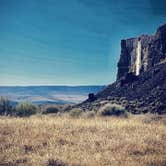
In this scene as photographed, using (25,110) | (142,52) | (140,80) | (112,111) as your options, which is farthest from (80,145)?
(142,52)

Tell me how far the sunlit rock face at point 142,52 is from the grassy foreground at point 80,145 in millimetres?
47145

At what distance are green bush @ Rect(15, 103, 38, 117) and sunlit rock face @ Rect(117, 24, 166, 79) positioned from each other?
30.2 m

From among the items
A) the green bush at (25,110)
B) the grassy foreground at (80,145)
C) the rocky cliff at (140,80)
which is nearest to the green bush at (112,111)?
the rocky cliff at (140,80)

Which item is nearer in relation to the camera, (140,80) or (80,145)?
(80,145)

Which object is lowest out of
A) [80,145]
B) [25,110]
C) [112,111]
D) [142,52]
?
[80,145]

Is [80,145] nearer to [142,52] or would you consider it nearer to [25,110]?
[25,110]

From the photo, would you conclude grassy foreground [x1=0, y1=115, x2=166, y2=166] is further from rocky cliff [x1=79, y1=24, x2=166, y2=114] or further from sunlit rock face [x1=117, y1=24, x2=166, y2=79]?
sunlit rock face [x1=117, y1=24, x2=166, y2=79]

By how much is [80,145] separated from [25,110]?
24.7 metres

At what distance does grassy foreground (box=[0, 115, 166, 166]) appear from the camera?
41.8ft

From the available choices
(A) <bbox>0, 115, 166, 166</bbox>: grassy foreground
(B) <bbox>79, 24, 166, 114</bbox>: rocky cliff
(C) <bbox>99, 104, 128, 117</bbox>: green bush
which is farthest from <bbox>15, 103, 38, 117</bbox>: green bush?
(A) <bbox>0, 115, 166, 166</bbox>: grassy foreground

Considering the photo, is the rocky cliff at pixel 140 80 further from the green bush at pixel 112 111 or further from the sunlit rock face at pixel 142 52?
the green bush at pixel 112 111

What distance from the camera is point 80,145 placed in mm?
14984

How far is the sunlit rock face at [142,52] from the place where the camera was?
65.4 metres

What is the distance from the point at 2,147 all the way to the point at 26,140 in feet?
3.93
